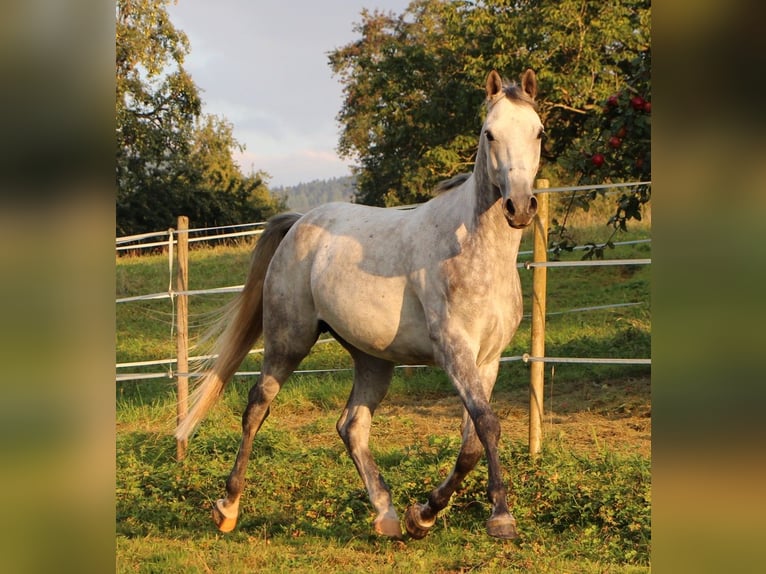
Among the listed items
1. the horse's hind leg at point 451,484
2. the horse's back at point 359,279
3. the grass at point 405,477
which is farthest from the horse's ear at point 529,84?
the grass at point 405,477

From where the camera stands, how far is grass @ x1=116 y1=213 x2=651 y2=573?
423cm

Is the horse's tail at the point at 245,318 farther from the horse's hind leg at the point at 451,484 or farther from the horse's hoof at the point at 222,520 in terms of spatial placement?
the horse's hind leg at the point at 451,484

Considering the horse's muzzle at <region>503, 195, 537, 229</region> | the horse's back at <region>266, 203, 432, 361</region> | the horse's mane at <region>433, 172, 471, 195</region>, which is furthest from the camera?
the horse's mane at <region>433, 172, 471, 195</region>

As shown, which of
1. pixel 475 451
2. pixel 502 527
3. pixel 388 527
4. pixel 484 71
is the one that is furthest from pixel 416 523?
pixel 484 71

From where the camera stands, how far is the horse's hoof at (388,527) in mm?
4344

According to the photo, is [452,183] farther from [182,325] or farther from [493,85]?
[182,325]

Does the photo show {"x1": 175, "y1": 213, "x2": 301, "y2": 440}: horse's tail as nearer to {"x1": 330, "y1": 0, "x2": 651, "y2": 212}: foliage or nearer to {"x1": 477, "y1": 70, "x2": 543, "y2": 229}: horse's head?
{"x1": 477, "y1": 70, "x2": 543, "y2": 229}: horse's head

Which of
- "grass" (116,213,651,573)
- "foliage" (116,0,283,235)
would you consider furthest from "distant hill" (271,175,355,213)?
"grass" (116,213,651,573)

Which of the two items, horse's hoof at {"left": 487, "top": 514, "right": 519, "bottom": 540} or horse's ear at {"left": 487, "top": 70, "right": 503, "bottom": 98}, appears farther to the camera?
horse's ear at {"left": 487, "top": 70, "right": 503, "bottom": 98}

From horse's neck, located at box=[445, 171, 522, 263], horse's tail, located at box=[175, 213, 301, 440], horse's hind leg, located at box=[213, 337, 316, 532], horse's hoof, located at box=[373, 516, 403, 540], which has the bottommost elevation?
horse's hoof, located at box=[373, 516, 403, 540]

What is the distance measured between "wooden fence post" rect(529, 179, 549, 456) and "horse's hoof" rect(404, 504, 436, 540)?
5.12 feet
